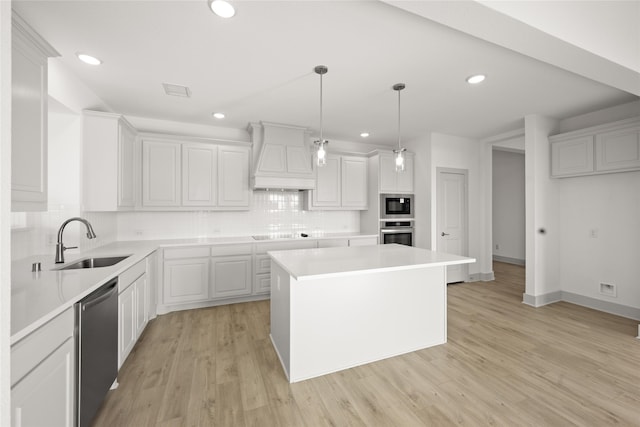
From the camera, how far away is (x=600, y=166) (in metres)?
3.32

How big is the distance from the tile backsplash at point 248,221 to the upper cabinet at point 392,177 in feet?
2.76

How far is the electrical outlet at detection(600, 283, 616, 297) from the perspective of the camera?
3.41 metres

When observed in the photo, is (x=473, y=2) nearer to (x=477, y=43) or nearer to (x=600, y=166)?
(x=477, y=43)

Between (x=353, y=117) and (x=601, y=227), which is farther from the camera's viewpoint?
(x=353, y=117)

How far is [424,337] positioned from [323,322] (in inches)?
43.7

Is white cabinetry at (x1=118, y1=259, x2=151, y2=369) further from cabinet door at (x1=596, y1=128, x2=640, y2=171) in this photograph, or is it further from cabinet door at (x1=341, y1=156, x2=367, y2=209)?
cabinet door at (x1=596, y1=128, x2=640, y2=171)

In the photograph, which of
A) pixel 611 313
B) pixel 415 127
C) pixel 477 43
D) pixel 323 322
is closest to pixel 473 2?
pixel 477 43

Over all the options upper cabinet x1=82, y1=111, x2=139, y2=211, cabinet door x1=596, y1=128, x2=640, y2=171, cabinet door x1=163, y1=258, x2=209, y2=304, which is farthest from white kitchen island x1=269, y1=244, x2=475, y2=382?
cabinet door x1=596, y1=128, x2=640, y2=171

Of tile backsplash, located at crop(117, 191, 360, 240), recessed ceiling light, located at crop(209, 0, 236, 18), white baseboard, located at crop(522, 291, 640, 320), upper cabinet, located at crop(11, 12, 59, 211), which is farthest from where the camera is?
tile backsplash, located at crop(117, 191, 360, 240)

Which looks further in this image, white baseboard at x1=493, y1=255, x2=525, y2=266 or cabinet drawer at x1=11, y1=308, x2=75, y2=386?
white baseboard at x1=493, y1=255, x2=525, y2=266

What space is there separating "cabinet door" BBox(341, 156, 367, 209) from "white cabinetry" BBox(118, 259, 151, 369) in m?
3.10

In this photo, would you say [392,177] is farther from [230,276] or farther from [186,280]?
[186,280]

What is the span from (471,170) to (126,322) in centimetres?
543

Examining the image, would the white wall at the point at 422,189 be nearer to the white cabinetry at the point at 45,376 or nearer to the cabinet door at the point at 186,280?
the cabinet door at the point at 186,280
